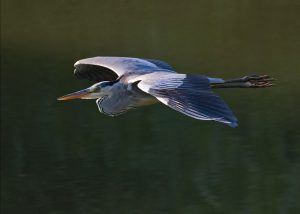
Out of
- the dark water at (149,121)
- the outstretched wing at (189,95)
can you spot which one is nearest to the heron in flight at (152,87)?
the outstretched wing at (189,95)

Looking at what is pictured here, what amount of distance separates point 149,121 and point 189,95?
2.76 m

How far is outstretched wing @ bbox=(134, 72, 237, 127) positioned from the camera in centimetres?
350

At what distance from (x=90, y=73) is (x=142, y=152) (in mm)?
1258

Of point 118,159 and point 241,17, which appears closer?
point 118,159

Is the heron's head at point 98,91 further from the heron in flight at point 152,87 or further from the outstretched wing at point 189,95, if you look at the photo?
the outstretched wing at point 189,95

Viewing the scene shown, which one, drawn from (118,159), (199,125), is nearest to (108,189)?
(118,159)

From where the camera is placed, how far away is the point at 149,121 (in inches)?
256

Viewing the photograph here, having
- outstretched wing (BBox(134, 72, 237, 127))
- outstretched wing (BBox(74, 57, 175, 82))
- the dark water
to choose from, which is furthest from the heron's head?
the dark water

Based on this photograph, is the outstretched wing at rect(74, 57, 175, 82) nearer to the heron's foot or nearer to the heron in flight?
the heron in flight

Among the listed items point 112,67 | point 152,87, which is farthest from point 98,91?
point 152,87

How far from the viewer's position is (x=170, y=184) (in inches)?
236

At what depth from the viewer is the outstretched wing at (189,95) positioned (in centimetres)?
350

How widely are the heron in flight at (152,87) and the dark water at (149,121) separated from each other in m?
1.13

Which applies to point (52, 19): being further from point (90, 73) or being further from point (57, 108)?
point (90, 73)
